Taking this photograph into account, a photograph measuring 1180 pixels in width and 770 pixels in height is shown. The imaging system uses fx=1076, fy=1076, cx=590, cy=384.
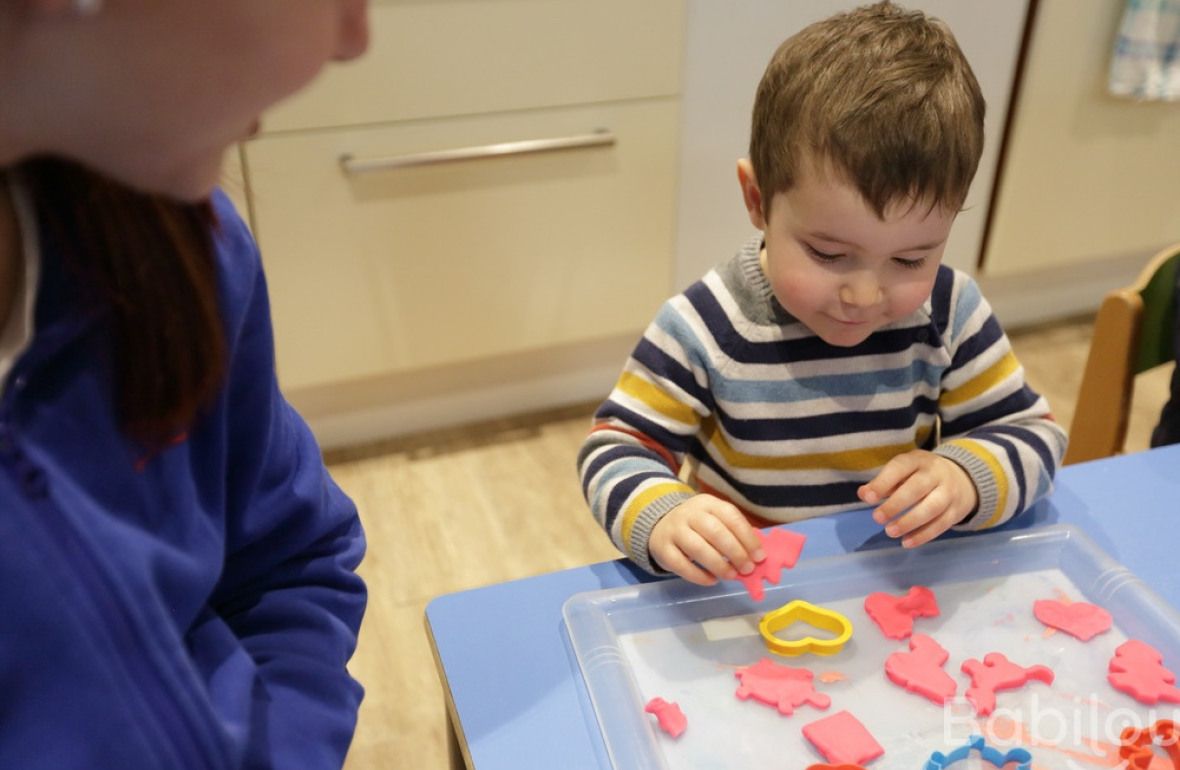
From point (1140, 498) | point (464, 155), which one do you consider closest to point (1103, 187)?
point (464, 155)

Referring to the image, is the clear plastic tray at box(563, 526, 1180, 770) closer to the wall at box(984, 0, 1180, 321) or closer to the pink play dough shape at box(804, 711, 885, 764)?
the pink play dough shape at box(804, 711, 885, 764)

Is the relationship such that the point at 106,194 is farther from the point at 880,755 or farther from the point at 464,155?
the point at 464,155

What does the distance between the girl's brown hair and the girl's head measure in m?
0.03

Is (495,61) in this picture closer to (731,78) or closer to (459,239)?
(459,239)

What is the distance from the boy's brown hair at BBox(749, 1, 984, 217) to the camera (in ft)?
2.47

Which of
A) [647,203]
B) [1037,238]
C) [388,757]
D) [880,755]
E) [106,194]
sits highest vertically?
[106,194]

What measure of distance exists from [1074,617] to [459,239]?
1221mm

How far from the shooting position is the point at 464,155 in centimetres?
165

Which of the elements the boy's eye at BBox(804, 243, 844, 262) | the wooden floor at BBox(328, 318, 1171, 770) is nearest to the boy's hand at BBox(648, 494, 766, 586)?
the boy's eye at BBox(804, 243, 844, 262)

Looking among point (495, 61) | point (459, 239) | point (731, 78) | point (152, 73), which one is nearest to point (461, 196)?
point (459, 239)

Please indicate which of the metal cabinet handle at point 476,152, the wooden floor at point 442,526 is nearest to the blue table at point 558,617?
the wooden floor at point 442,526

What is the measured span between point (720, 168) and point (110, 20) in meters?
1.58

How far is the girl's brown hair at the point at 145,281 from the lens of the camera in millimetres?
399

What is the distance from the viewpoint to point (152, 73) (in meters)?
0.33
